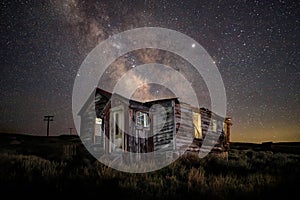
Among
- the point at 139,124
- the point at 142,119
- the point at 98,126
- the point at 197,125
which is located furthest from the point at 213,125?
the point at 98,126

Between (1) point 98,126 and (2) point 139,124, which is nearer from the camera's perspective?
(2) point 139,124

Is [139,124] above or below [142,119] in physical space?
below

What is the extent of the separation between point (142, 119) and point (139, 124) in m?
0.47

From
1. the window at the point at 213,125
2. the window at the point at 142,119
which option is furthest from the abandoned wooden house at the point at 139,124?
the window at the point at 213,125

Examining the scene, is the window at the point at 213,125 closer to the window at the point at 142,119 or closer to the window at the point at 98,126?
the window at the point at 142,119

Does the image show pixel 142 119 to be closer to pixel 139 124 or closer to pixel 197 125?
pixel 139 124

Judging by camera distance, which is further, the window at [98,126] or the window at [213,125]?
the window at [213,125]

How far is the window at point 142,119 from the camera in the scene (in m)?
15.7

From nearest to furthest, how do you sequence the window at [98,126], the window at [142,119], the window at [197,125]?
the window at [142,119], the window at [197,125], the window at [98,126]

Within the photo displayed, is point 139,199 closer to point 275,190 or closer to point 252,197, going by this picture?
point 252,197

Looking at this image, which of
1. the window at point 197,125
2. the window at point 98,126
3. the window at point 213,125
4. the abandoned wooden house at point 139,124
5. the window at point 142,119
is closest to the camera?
the abandoned wooden house at point 139,124

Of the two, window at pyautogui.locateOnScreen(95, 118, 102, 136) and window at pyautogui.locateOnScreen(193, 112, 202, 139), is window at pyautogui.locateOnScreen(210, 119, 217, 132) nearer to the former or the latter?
window at pyautogui.locateOnScreen(193, 112, 202, 139)

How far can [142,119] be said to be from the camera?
15898 millimetres

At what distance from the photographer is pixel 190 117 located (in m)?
17.9
